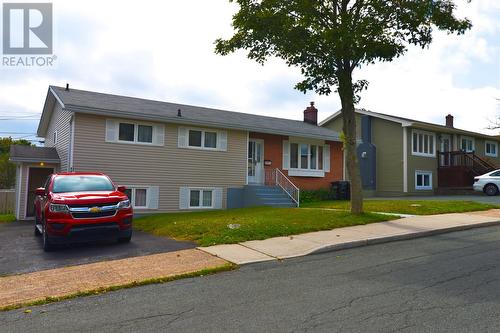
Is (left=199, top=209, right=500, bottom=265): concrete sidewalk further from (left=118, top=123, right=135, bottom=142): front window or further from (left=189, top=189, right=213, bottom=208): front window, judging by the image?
(left=118, top=123, right=135, bottom=142): front window

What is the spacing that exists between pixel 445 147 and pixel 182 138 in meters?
21.9

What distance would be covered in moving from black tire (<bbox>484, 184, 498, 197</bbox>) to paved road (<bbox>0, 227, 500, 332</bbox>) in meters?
18.3

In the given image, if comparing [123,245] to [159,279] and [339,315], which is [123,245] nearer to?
[159,279]

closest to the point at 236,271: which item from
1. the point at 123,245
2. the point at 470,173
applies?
the point at 123,245

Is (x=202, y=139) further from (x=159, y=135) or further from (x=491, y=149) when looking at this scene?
(x=491, y=149)

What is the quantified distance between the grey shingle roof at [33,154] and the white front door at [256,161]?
8.75 metres

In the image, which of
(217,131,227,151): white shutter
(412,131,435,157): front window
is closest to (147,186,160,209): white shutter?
(217,131,227,151): white shutter

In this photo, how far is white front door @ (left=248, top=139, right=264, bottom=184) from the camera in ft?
66.7

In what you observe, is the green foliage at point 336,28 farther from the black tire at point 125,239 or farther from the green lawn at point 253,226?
the black tire at point 125,239

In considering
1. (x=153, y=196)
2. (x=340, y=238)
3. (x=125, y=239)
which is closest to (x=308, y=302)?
(x=340, y=238)

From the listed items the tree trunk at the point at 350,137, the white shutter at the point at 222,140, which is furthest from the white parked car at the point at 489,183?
the white shutter at the point at 222,140

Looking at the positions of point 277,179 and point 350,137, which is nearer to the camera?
point 350,137

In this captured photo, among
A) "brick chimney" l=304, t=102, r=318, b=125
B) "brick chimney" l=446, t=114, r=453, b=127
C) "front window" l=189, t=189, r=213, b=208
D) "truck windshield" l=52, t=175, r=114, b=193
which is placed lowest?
"front window" l=189, t=189, r=213, b=208

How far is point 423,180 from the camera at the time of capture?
2864 centimetres
